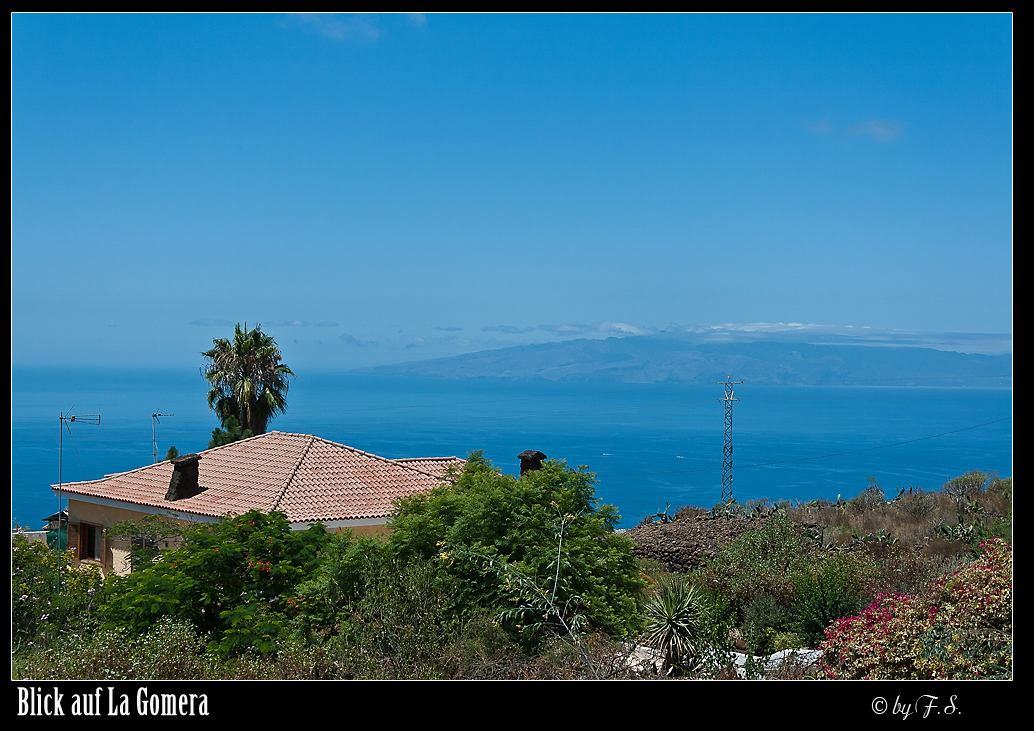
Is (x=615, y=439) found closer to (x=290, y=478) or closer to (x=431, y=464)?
(x=431, y=464)

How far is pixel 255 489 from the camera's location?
21000mm

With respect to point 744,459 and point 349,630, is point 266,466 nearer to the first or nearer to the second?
point 349,630

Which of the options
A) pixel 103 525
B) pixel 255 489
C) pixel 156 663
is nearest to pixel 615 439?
pixel 103 525

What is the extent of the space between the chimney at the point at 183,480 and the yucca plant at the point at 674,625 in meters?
15.6

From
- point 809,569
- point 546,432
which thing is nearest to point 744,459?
point 546,432

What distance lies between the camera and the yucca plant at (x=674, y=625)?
8438mm

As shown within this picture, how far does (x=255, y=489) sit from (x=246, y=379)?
45.6 ft

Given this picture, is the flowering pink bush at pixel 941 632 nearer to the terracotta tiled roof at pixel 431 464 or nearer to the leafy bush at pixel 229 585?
the leafy bush at pixel 229 585

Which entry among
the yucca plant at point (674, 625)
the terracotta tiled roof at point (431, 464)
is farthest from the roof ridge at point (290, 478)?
the yucca plant at point (674, 625)

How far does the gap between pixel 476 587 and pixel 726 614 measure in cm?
321

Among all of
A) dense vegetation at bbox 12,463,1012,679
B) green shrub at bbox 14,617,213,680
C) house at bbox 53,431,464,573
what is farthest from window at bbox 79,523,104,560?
green shrub at bbox 14,617,213,680

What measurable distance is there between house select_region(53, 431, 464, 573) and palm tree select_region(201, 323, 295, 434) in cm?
1026

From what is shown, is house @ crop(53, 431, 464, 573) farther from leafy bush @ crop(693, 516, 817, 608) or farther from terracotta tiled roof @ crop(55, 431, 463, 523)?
leafy bush @ crop(693, 516, 817, 608)

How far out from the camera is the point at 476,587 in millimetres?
9898
